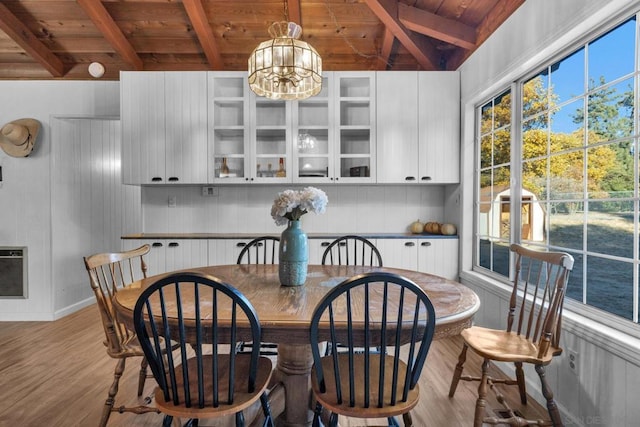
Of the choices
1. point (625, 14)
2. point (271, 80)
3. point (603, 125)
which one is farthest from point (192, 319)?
point (625, 14)

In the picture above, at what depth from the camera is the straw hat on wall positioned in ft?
11.0

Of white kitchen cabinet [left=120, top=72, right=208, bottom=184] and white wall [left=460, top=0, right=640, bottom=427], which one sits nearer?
white wall [left=460, top=0, right=640, bottom=427]

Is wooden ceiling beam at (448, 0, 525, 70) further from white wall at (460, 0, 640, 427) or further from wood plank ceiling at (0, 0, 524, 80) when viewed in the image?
→ white wall at (460, 0, 640, 427)

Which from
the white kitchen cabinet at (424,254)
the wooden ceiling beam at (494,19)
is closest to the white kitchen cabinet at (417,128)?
the wooden ceiling beam at (494,19)

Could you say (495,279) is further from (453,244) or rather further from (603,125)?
(603,125)

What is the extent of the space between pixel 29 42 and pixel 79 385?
323cm

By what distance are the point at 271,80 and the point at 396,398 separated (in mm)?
1825

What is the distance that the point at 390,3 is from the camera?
296 cm

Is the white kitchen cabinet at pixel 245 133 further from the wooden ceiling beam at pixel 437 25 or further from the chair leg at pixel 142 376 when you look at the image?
the chair leg at pixel 142 376

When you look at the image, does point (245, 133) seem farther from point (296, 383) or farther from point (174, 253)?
point (296, 383)

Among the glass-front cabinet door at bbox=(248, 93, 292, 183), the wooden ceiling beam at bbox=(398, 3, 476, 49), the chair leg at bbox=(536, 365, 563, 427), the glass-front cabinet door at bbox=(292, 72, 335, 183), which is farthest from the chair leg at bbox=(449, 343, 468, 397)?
the wooden ceiling beam at bbox=(398, 3, 476, 49)

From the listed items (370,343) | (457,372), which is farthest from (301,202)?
(457,372)

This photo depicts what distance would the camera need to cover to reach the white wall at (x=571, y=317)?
1.53m

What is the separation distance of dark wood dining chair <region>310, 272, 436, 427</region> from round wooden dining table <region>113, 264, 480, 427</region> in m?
0.10
